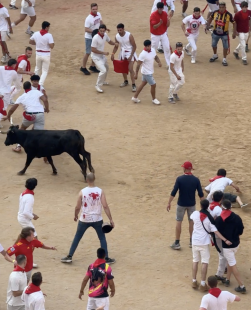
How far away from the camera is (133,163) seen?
668 inches

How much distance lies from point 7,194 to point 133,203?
2.59 meters

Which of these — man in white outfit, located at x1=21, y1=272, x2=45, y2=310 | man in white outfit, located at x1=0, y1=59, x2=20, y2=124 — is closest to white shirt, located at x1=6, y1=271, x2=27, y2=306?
man in white outfit, located at x1=21, y1=272, x2=45, y2=310

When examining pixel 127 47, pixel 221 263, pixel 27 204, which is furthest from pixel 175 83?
pixel 27 204

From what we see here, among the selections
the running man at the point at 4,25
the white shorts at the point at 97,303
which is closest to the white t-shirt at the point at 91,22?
the running man at the point at 4,25

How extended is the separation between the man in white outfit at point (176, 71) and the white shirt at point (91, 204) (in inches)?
294

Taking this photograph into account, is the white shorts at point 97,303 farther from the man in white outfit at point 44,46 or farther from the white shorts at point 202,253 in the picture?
the man in white outfit at point 44,46

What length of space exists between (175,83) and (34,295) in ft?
35.1

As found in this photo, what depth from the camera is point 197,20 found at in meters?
22.0

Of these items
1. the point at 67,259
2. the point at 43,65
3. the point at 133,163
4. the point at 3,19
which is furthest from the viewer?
the point at 3,19

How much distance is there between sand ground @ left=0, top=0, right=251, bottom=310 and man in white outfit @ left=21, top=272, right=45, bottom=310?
149 cm

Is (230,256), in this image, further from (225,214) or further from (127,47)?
(127,47)

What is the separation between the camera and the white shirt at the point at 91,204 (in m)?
12.4

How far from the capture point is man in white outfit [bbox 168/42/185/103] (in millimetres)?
19047

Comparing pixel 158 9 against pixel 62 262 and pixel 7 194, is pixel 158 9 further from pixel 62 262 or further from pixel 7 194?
pixel 62 262
